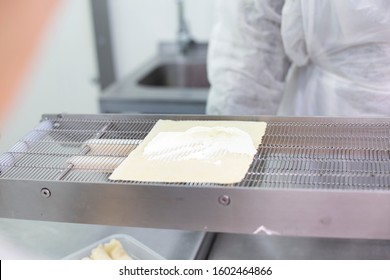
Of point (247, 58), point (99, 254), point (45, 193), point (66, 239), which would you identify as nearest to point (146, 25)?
point (247, 58)

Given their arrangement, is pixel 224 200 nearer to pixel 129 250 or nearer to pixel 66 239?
pixel 129 250

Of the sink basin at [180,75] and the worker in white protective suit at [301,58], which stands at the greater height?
the worker in white protective suit at [301,58]

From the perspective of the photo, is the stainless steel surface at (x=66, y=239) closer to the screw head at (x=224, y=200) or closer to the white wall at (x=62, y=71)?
the screw head at (x=224, y=200)

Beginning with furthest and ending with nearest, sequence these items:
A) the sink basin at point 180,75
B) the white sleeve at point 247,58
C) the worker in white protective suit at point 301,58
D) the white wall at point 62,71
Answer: the white wall at point 62,71
the sink basin at point 180,75
the white sleeve at point 247,58
the worker in white protective suit at point 301,58

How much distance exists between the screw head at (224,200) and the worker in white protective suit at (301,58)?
1.94ft

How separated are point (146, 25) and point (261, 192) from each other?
181 centimetres

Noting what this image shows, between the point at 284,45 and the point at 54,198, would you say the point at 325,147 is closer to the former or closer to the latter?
the point at 54,198

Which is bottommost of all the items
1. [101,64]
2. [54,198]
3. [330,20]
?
[101,64]

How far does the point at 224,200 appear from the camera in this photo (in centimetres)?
68

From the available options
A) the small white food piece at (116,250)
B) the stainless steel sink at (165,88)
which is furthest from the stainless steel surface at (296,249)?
the stainless steel sink at (165,88)

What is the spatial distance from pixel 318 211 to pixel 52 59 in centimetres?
200

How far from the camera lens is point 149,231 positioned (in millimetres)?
1074

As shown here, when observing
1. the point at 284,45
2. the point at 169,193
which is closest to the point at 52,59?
the point at 284,45

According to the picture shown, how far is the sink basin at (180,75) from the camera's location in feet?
7.24
